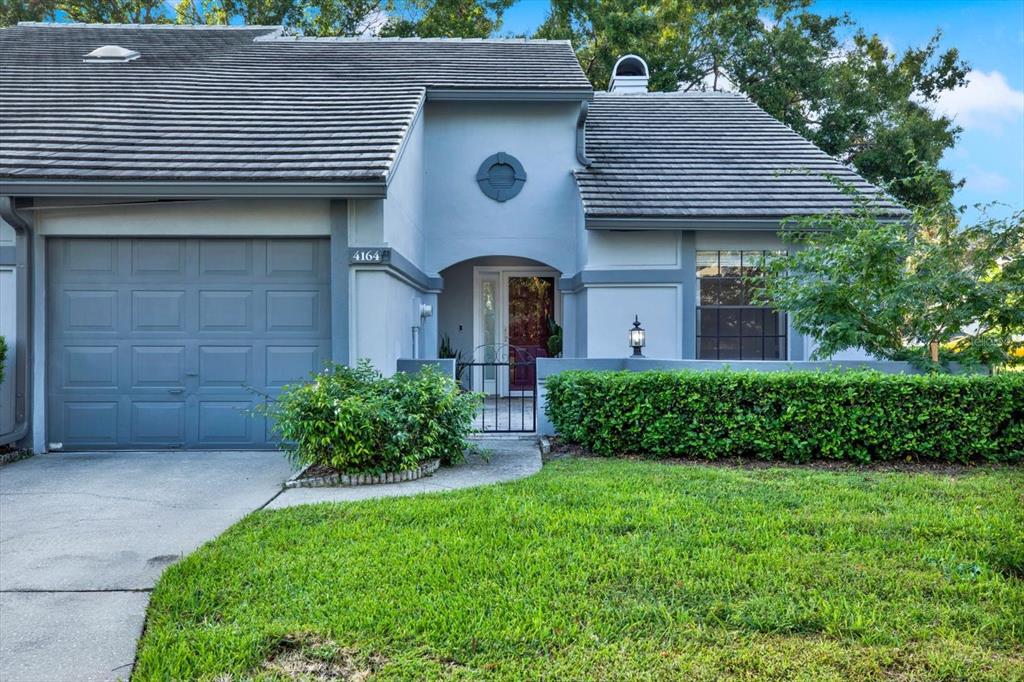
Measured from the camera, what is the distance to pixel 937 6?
18234mm

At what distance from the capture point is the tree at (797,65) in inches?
728

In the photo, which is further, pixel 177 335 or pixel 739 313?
pixel 739 313

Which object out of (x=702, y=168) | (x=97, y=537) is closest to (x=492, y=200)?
(x=702, y=168)

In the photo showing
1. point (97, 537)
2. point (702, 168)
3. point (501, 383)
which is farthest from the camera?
point (501, 383)

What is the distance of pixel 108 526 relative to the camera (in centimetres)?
464

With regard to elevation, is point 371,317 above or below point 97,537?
above

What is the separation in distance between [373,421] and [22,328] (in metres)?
4.56

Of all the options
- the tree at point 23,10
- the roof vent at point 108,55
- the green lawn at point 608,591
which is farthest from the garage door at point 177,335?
the tree at point 23,10

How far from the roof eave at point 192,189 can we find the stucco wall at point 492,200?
3650mm

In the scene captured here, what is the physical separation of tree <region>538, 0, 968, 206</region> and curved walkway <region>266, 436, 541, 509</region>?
53.0 feet

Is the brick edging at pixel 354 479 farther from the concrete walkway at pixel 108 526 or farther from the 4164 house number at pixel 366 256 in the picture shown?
the 4164 house number at pixel 366 256

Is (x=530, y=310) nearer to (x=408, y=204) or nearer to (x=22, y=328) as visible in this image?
(x=408, y=204)

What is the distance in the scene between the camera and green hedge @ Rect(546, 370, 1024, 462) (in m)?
6.21

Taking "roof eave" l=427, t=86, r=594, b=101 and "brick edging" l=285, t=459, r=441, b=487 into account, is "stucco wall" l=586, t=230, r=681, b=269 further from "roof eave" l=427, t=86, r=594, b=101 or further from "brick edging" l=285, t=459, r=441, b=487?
"brick edging" l=285, t=459, r=441, b=487
